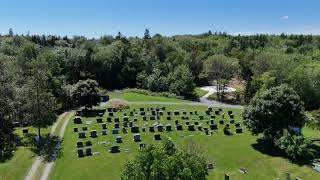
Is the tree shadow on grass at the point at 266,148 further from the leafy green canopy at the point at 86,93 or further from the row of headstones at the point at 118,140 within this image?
the leafy green canopy at the point at 86,93

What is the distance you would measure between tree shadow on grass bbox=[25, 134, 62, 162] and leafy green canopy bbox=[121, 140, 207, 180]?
30.0 metres

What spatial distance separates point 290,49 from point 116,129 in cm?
14455

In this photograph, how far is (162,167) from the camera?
32969mm

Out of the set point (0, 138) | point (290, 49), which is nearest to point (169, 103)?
point (0, 138)

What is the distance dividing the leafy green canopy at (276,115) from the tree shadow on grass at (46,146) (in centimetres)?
3481

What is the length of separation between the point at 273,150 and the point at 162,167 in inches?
1544

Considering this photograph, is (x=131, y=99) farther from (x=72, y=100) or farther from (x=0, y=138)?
(x=0, y=138)

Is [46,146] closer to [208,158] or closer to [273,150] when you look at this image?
[208,158]

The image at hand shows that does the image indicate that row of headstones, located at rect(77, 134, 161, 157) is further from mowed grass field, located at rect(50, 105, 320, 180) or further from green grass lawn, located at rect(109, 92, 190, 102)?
green grass lawn, located at rect(109, 92, 190, 102)

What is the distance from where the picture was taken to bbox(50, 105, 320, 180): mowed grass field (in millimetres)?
55750

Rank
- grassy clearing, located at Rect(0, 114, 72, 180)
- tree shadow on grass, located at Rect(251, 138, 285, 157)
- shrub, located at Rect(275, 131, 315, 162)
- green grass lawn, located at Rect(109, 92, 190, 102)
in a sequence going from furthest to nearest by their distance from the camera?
green grass lawn, located at Rect(109, 92, 190, 102) → tree shadow on grass, located at Rect(251, 138, 285, 157) → shrub, located at Rect(275, 131, 315, 162) → grassy clearing, located at Rect(0, 114, 72, 180)

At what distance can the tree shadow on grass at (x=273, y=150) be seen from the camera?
61.8m

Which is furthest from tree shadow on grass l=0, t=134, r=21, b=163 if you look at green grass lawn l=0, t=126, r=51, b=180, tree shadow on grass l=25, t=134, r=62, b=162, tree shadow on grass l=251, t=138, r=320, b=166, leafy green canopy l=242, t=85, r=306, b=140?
tree shadow on grass l=251, t=138, r=320, b=166

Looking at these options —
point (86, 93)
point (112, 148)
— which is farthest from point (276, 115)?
point (86, 93)
